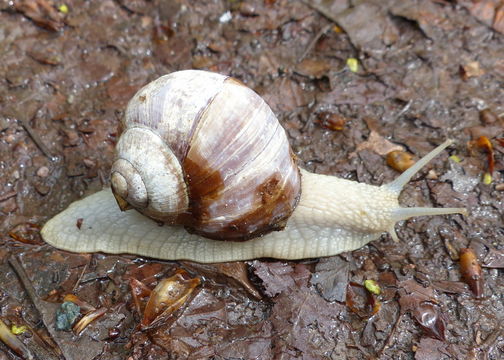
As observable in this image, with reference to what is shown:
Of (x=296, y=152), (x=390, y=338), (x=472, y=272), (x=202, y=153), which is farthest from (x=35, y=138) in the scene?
(x=472, y=272)

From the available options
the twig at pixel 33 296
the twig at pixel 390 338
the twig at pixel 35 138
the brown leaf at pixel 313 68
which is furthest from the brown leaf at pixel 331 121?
the twig at pixel 33 296

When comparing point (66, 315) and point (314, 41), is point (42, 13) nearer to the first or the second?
point (314, 41)

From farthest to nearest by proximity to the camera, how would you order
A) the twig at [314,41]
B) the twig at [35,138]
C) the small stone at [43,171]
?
the twig at [314,41]
the twig at [35,138]
the small stone at [43,171]

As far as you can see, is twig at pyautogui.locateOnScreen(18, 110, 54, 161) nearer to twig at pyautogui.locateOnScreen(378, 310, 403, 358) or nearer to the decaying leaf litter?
the decaying leaf litter

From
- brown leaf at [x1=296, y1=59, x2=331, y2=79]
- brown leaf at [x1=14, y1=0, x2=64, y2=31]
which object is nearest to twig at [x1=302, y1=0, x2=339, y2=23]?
brown leaf at [x1=296, y1=59, x2=331, y2=79]


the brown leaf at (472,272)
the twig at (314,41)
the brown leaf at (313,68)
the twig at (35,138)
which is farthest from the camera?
the twig at (314,41)

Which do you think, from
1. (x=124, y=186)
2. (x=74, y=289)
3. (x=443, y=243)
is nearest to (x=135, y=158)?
(x=124, y=186)

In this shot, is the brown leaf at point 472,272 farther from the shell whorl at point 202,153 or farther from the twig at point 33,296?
the twig at point 33,296

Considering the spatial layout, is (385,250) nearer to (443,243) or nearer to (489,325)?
(443,243)
